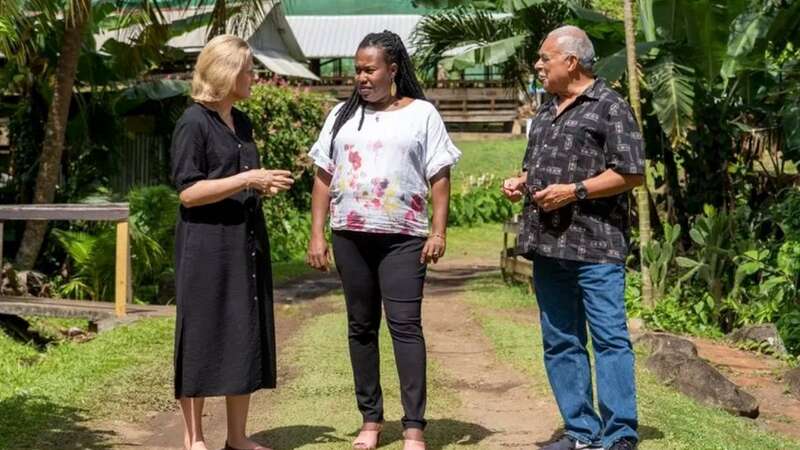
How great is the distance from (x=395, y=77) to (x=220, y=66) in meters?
0.78

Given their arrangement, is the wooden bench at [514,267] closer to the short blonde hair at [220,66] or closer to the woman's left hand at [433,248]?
the woman's left hand at [433,248]

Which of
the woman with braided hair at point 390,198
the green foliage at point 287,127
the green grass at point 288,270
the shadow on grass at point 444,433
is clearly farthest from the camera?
the green foliage at point 287,127

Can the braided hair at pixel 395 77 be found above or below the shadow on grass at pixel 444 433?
above

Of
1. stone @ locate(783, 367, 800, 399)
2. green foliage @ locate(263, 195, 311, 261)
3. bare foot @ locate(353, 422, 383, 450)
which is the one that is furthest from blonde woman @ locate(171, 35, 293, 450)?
green foliage @ locate(263, 195, 311, 261)

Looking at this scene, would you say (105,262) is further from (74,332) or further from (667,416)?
(667,416)

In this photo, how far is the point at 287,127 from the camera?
19844mm

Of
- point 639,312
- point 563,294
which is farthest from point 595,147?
point 639,312

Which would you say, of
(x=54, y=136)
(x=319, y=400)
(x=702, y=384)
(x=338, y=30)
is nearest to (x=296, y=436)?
(x=319, y=400)

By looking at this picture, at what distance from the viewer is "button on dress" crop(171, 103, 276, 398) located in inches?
227

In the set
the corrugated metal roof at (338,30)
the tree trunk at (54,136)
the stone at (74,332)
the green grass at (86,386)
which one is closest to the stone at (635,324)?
the green grass at (86,386)

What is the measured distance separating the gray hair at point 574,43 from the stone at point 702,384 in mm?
2948

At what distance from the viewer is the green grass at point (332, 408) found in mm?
6395

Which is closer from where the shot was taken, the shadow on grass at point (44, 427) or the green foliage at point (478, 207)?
the shadow on grass at point (44, 427)

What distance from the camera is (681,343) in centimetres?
931
